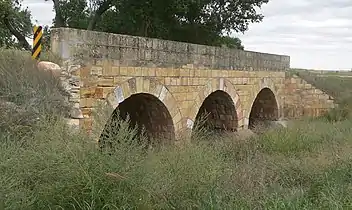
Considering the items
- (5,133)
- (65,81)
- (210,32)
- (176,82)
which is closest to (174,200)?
(5,133)

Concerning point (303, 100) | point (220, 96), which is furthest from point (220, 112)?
point (303, 100)

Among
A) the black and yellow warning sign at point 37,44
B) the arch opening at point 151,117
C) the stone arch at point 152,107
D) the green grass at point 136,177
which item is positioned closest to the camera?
the green grass at point 136,177

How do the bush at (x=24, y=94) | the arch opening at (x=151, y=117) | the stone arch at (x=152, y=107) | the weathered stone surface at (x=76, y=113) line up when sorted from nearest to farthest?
the bush at (x=24, y=94)
the weathered stone surface at (x=76, y=113)
the stone arch at (x=152, y=107)
the arch opening at (x=151, y=117)

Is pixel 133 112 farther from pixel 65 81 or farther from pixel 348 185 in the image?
pixel 348 185

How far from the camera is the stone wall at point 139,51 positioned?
6887 millimetres

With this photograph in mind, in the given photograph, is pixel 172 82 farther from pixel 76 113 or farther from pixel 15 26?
pixel 15 26

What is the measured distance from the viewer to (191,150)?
18.6ft

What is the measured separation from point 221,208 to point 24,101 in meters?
2.96

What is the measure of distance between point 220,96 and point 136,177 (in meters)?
7.93

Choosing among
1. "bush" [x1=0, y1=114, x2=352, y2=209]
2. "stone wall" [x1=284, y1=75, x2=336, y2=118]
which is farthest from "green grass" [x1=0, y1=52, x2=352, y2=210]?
"stone wall" [x1=284, y1=75, x2=336, y2=118]

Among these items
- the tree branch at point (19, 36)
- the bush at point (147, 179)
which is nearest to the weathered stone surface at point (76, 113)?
the bush at point (147, 179)

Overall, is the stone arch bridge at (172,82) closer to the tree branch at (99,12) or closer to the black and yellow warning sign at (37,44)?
the black and yellow warning sign at (37,44)

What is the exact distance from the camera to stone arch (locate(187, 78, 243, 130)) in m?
10.2

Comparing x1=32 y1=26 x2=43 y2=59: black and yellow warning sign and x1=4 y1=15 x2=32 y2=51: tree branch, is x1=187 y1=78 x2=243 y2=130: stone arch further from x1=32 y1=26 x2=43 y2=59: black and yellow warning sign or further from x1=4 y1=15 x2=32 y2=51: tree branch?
x1=4 y1=15 x2=32 y2=51: tree branch
